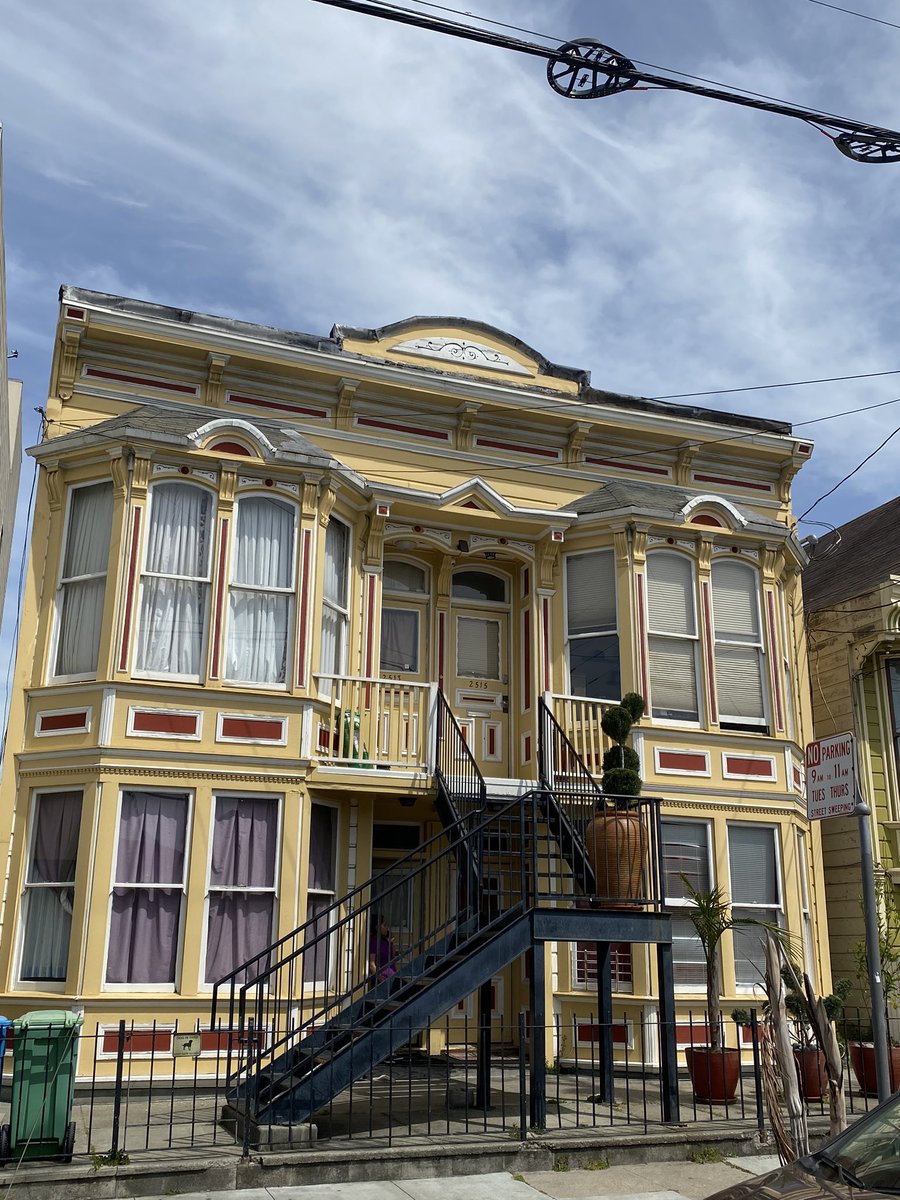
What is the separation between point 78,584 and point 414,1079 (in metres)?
6.89

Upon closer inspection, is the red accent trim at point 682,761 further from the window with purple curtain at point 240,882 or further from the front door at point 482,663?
the window with purple curtain at point 240,882

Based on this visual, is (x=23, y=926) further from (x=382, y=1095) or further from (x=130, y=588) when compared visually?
(x=382, y=1095)

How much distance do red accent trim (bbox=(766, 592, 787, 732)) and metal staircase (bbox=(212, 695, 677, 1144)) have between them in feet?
10.8

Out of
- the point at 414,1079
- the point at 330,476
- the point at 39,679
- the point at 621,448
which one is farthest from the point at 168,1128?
the point at 621,448

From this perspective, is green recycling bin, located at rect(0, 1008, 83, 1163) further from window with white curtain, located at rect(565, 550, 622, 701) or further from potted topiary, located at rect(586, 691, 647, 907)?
window with white curtain, located at rect(565, 550, 622, 701)

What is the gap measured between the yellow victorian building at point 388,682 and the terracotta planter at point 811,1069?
1.87 m

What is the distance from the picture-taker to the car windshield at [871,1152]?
5.14 m

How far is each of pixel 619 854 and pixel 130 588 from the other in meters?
6.22

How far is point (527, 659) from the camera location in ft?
52.1

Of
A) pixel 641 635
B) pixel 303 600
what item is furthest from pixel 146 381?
pixel 641 635

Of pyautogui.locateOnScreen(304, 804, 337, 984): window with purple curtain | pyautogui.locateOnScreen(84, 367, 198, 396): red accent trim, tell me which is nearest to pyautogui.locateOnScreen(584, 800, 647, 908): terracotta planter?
pyautogui.locateOnScreen(304, 804, 337, 984): window with purple curtain

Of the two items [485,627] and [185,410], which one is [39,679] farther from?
[485,627]

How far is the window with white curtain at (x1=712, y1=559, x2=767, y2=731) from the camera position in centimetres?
1562

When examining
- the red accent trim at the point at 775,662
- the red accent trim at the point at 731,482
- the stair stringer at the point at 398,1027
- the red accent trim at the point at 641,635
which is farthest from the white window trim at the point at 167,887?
the red accent trim at the point at 731,482
